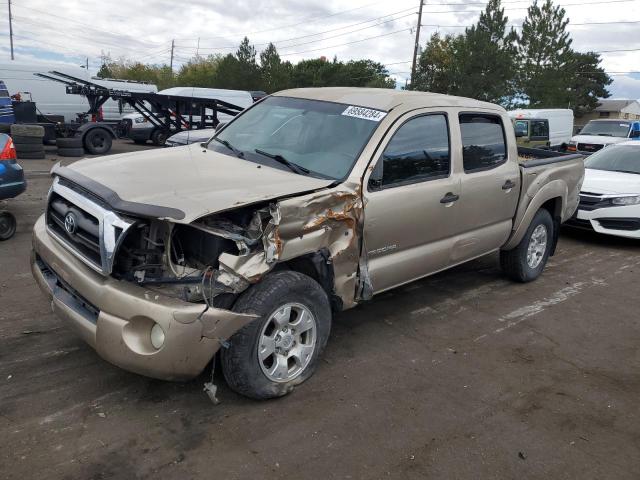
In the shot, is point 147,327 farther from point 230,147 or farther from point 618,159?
point 618,159

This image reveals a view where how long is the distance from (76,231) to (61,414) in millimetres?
1055

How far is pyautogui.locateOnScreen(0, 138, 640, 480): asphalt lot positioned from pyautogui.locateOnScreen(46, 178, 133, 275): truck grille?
0.88 m

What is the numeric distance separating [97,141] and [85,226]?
44.1 feet

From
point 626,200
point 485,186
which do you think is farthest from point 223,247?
point 626,200

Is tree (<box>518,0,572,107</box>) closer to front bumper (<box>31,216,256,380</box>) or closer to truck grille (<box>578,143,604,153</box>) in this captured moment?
truck grille (<box>578,143,604,153</box>)

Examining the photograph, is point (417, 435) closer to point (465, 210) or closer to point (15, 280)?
point (465, 210)

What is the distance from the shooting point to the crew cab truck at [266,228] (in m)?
2.92

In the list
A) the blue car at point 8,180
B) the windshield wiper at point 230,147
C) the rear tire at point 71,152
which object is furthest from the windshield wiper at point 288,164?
the rear tire at point 71,152

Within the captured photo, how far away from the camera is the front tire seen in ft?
10.1

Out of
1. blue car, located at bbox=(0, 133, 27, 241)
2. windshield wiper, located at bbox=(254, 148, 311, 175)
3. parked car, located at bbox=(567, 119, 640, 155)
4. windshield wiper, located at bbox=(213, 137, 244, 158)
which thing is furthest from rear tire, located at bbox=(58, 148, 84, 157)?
parked car, located at bbox=(567, 119, 640, 155)

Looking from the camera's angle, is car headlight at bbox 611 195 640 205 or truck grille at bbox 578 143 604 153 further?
truck grille at bbox 578 143 604 153

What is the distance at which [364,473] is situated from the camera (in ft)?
9.20

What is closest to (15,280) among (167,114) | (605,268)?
(605,268)

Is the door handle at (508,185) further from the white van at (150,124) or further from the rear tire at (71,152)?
the white van at (150,124)
